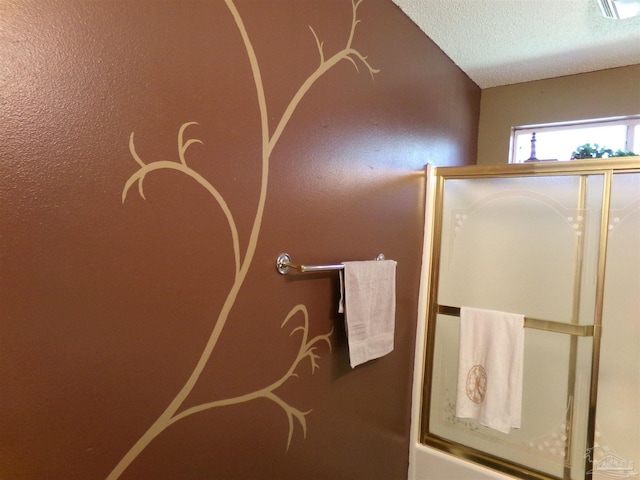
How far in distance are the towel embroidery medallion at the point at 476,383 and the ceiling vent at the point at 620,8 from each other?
63.4 inches

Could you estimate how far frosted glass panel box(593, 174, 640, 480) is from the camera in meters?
1.63

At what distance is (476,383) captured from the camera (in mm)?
1884

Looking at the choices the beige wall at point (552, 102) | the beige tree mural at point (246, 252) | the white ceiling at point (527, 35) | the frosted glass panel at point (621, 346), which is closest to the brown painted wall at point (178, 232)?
the beige tree mural at point (246, 252)

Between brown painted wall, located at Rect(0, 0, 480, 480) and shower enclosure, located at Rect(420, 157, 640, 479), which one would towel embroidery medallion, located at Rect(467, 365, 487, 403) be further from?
brown painted wall, located at Rect(0, 0, 480, 480)

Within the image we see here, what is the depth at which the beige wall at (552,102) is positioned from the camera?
2166 millimetres

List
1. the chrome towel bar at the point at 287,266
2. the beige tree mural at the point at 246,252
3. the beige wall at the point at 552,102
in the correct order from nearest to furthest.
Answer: the beige tree mural at the point at 246,252 → the chrome towel bar at the point at 287,266 → the beige wall at the point at 552,102

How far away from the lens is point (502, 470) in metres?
1.89

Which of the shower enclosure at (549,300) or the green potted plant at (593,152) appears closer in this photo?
the shower enclosure at (549,300)

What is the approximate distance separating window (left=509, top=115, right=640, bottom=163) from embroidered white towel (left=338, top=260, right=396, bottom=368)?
1513 mm

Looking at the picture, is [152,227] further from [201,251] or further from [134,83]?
[134,83]

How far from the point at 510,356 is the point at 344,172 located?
1.18 m

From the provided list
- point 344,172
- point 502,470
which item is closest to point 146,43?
point 344,172

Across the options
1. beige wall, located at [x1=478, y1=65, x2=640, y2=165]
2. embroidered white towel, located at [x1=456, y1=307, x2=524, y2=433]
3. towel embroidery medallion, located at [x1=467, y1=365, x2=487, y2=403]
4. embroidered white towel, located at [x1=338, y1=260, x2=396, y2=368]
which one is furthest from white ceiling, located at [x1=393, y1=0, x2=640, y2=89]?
towel embroidery medallion, located at [x1=467, y1=365, x2=487, y2=403]

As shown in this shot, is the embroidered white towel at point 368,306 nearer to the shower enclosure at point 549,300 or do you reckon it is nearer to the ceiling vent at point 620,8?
the shower enclosure at point 549,300
